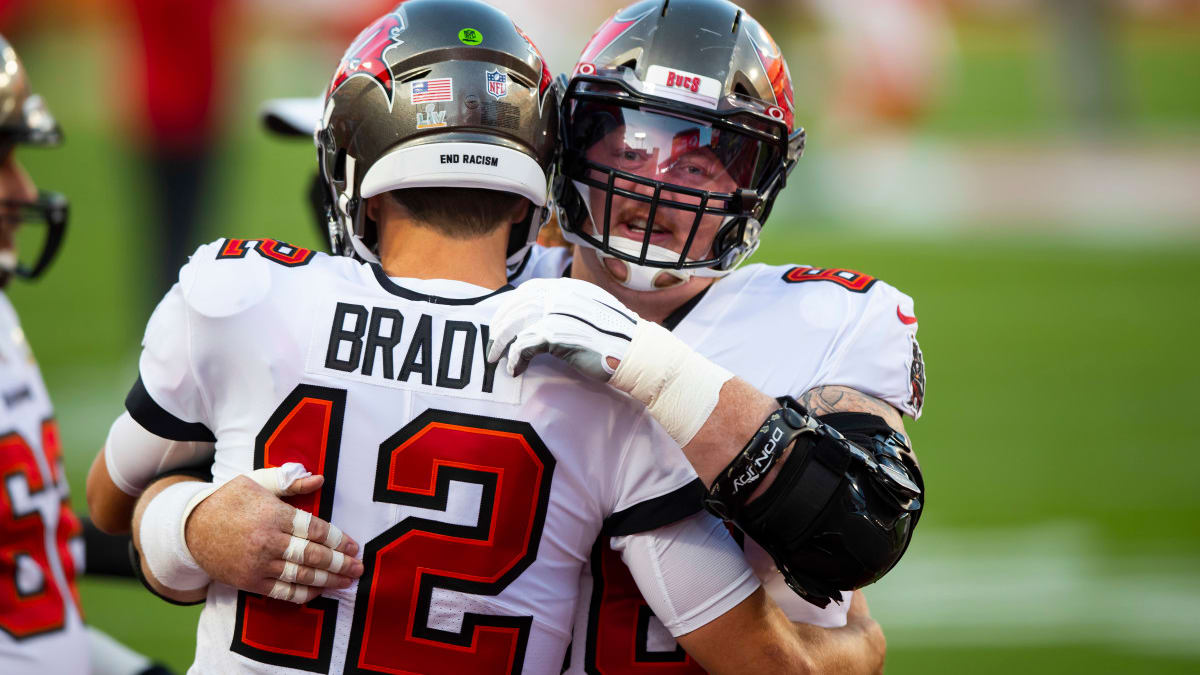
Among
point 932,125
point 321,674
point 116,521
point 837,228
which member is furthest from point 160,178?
point 932,125

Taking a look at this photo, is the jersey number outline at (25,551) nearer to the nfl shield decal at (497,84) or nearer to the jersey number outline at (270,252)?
the jersey number outline at (270,252)

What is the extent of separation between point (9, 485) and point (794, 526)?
166cm

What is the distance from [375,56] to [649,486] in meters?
0.84

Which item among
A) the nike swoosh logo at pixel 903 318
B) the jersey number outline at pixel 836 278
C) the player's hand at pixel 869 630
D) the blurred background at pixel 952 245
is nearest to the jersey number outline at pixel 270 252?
the jersey number outline at pixel 836 278

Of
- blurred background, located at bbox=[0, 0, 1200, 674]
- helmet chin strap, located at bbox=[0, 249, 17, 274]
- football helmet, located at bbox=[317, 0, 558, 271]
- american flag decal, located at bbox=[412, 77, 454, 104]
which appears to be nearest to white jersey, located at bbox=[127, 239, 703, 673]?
football helmet, located at bbox=[317, 0, 558, 271]

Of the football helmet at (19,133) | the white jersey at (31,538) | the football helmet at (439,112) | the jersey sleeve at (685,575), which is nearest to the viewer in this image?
the jersey sleeve at (685,575)

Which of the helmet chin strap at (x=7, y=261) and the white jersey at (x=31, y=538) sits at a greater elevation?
the helmet chin strap at (x=7, y=261)

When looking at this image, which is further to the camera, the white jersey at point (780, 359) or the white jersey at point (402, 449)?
the white jersey at point (780, 359)

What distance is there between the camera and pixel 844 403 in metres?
2.07

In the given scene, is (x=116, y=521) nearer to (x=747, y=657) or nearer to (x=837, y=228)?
(x=747, y=657)

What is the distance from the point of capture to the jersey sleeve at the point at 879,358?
214 centimetres

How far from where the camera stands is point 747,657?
1.96 m

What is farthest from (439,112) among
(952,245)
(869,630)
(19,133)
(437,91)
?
(952,245)

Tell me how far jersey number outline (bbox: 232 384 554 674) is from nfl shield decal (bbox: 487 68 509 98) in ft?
1.78
